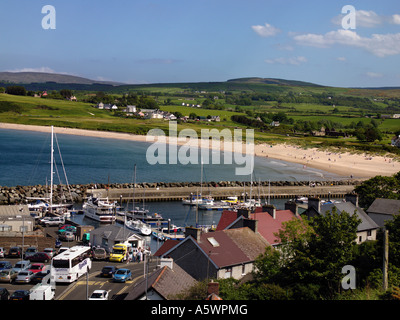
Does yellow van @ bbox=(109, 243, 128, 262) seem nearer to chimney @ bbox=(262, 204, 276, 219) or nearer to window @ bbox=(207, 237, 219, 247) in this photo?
window @ bbox=(207, 237, 219, 247)

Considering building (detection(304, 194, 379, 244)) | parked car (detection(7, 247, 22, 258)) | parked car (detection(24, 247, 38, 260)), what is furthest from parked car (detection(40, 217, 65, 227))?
building (detection(304, 194, 379, 244))

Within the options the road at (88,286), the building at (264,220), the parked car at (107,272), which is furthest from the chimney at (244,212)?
the parked car at (107,272)

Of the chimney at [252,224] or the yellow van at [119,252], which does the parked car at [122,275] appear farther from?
the chimney at [252,224]

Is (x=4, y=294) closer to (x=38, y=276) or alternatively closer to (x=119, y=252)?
(x=38, y=276)

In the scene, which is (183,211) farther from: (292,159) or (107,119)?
(107,119)
